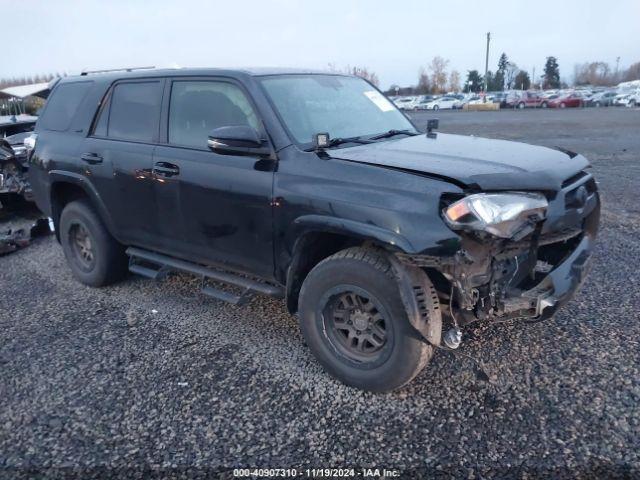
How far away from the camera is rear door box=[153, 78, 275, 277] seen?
143 inches

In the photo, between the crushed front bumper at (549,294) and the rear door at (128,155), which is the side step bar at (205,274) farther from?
the crushed front bumper at (549,294)

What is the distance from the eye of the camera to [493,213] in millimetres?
2832

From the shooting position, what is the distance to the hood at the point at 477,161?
116 inches

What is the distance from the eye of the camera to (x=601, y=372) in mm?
3408

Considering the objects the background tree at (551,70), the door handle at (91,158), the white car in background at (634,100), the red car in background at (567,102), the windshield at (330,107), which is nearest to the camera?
the windshield at (330,107)

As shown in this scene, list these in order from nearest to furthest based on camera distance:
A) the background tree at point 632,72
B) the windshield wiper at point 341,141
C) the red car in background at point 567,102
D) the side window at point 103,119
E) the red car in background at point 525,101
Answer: the windshield wiper at point 341,141 < the side window at point 103,119 < the red car in background at point 567,102 < the red car in background at point 525,101 < the background tree at point 632,72

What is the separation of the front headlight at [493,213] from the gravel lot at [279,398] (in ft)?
3.42

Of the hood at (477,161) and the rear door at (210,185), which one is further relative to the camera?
the rear door at (210,185)

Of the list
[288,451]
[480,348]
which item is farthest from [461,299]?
[288,451]

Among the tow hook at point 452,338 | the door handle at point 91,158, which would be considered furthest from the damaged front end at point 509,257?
the door handle at point 91,158

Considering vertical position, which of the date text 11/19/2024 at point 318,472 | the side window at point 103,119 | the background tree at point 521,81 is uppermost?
the background tree at point 521,81

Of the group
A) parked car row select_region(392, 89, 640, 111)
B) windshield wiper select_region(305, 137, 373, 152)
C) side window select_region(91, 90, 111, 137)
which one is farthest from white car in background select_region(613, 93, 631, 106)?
side window select_region(91, 90, 111, 137)

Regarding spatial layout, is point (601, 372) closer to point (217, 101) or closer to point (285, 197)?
point (285, 197)

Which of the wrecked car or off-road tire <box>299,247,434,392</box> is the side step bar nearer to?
off-road tire <box>299,247,434,392</box>
